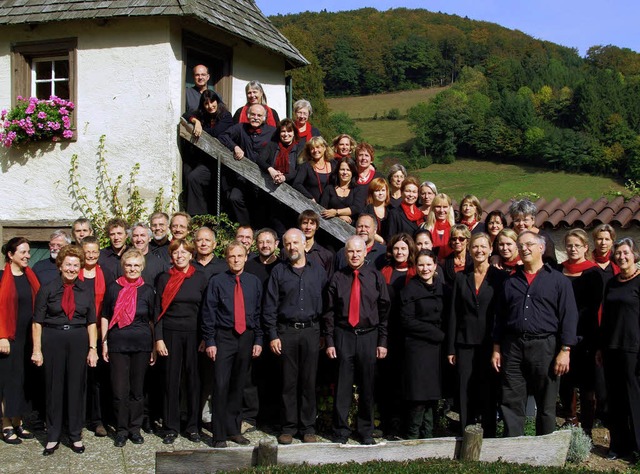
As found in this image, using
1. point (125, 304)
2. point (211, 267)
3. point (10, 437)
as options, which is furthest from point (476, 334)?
point (10, 437)

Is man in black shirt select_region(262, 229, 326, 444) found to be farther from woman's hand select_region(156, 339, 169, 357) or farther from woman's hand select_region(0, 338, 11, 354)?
woman's hand select_region(0, 338, 11, 354)

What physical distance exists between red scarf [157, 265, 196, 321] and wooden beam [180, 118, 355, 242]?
1.90 metres

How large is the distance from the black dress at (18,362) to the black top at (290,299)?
2.26 metres

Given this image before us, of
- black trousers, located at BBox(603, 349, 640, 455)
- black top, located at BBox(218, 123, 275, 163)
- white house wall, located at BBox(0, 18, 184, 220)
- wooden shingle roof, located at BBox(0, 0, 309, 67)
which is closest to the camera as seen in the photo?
black trousers, located at BBox(603, 349, 640, 455)

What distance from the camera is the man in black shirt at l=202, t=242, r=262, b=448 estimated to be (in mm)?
6500

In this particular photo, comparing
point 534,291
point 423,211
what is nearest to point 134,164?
point 423,211

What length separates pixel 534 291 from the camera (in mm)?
6082

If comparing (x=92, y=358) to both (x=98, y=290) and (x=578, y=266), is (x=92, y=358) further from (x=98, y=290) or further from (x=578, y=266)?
(x=578, y=266)

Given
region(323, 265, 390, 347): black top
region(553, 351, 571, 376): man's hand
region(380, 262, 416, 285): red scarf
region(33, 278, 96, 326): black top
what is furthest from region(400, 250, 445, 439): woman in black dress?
region(33, 278, 96, 326): black top

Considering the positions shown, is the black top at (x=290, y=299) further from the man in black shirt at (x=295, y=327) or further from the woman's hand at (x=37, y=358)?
the woman's hand at (x=37, y=358)

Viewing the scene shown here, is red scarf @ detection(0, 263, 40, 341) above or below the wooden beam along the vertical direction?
below

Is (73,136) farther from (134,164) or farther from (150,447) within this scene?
(150,447)

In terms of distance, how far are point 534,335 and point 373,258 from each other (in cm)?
179

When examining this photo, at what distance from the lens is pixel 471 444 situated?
4.90 meters
